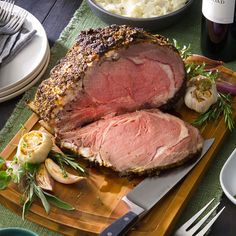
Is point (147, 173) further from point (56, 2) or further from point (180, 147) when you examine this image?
point (56, 2)

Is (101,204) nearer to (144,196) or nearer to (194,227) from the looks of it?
(144,196)

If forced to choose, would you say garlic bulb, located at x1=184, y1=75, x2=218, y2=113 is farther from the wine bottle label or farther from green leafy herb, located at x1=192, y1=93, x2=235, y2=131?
the wine bottle label

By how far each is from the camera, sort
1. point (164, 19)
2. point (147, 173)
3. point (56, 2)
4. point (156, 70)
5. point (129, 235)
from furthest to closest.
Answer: point (56, 2) < point (164, 19) < point (156, 70) < point (147, 173) < point (129, 235)

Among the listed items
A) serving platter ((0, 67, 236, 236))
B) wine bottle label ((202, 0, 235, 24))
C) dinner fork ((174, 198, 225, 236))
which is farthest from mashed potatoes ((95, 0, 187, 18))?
dinner fork ((174, 198, 225, 236))

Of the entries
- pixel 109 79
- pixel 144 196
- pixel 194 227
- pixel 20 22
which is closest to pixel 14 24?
pixel 20 22

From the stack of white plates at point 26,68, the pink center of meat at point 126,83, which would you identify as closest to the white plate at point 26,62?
the stack of white plates at point 26,68

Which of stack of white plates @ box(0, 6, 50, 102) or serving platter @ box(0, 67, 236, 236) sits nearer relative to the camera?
serving platter @ box(0, 67, 236, 236)

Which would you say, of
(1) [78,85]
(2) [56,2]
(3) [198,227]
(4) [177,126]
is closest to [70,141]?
(1) [78,85]
